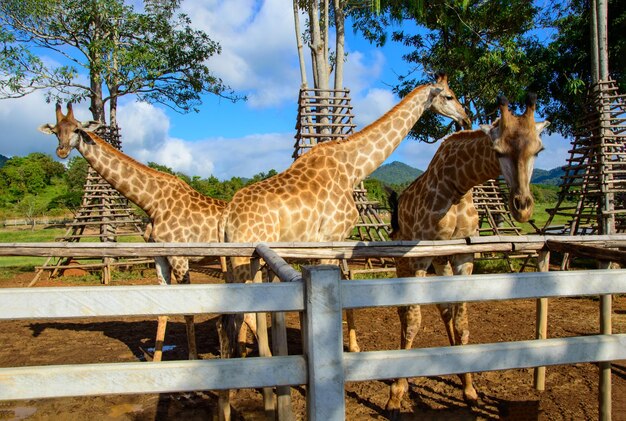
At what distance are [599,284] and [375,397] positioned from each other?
358 cm

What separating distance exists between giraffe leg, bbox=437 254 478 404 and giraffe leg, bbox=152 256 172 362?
3.62 m

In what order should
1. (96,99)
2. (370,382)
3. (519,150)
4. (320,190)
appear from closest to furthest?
(519,150), (370,382), (320,190), (96,99)

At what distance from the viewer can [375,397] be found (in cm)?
547

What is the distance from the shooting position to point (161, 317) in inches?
242

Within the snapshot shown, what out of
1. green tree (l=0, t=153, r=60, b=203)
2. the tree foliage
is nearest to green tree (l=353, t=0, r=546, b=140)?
the tree foliage

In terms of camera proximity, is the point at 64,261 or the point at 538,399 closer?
the point at 538,399

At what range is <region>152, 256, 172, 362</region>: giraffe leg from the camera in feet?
19.8

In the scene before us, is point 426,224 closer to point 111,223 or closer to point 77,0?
point 111,223

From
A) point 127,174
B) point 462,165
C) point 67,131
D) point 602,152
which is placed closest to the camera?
point 462,165

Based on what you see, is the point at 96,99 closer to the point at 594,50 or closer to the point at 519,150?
the point at 594,50

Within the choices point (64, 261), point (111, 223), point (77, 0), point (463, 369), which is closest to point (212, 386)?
point (463, 369)

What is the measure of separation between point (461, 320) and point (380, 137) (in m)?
2.83

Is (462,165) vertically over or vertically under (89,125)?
under

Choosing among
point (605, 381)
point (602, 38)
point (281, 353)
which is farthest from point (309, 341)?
point (602, 38)
